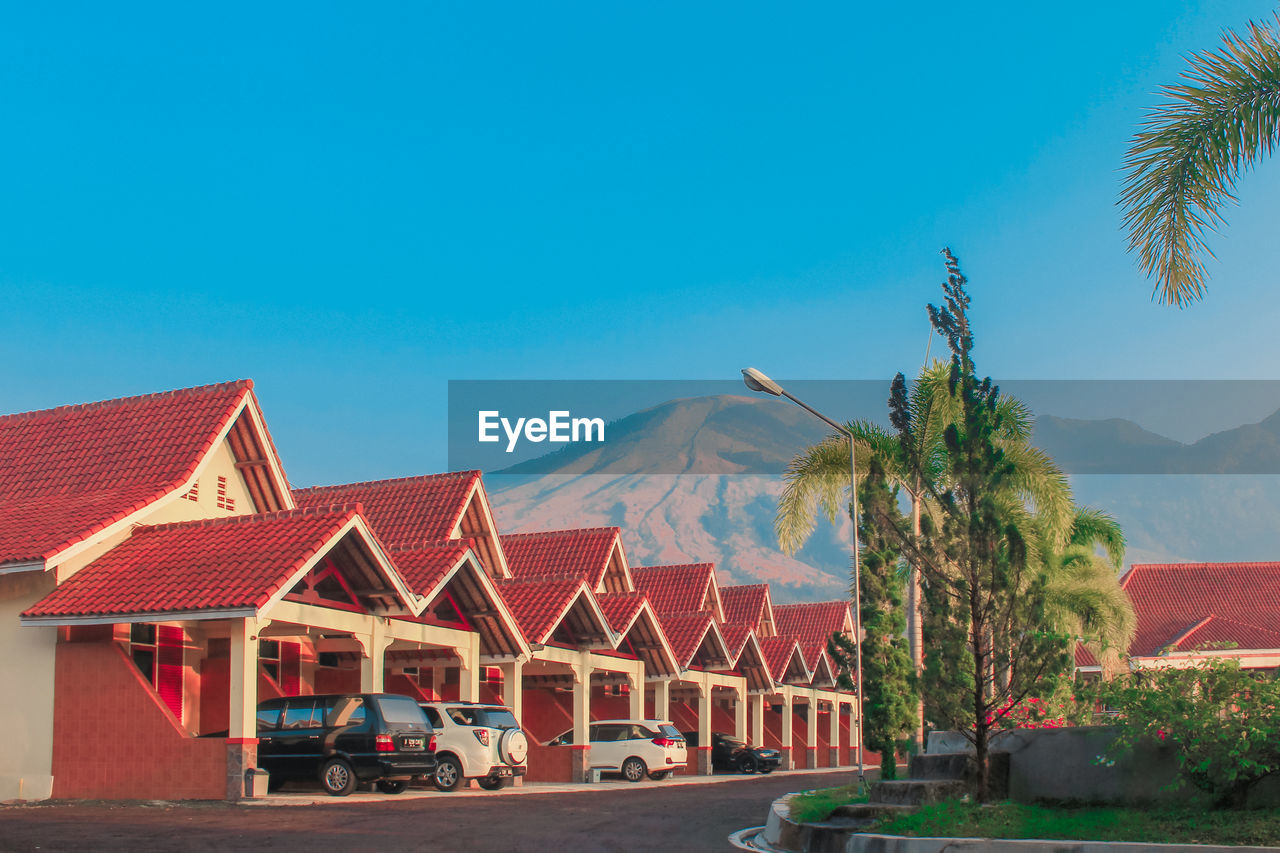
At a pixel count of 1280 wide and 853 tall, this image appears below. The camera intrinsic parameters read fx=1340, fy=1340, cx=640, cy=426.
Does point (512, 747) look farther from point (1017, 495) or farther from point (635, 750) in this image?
point (1017, 495)

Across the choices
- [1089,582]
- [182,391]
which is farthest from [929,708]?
[1089,582]

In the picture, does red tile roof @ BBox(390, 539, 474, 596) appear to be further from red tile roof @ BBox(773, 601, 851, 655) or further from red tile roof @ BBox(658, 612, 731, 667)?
red tile roof @ BBox(773, 601, 851, 655)

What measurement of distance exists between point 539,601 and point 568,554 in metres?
10.0

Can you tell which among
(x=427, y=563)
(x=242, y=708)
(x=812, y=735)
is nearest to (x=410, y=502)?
(x=427, y=563)

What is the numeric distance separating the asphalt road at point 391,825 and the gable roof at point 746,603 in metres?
31.1

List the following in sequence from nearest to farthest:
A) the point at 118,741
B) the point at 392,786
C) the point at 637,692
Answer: the point at 118,741 < the point at 392,786 < the point at 637,692

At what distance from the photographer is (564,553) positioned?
42344 mm

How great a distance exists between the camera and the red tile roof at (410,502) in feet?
107

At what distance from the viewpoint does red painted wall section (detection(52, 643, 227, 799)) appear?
20859mm

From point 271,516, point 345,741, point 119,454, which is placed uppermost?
point 119,454

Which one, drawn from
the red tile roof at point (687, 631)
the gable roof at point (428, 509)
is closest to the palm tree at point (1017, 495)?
the red tile roof at point (687, 631)

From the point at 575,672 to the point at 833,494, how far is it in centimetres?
906

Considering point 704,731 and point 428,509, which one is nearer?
point 428,509

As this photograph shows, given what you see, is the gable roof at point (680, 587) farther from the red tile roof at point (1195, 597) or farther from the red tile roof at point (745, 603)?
the red tile roof at point (1195, 597)
